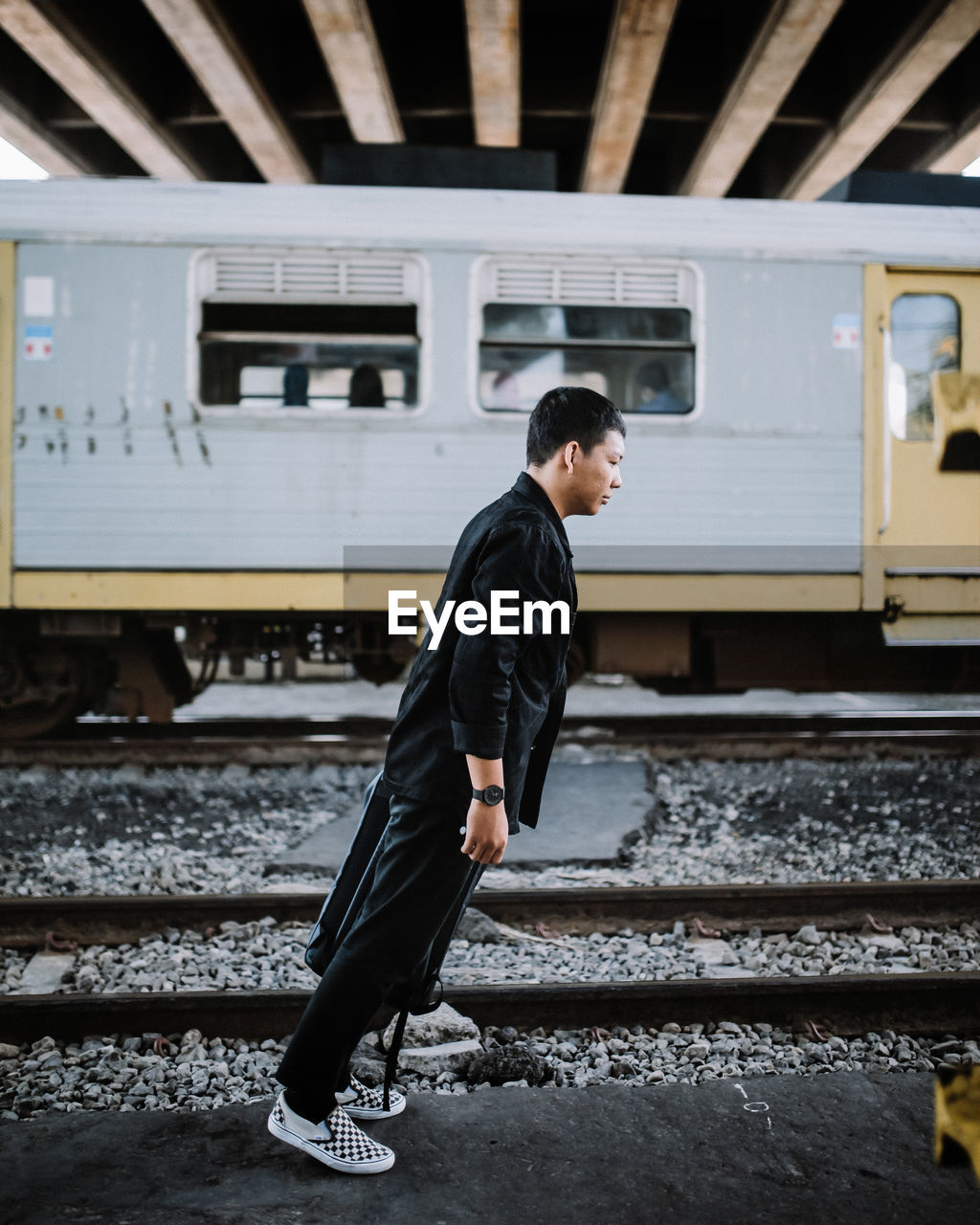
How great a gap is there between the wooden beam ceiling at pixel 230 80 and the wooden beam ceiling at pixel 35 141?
2294 millimetres

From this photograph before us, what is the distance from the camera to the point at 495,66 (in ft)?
29.3

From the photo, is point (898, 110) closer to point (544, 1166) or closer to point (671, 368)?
point (671, 368)

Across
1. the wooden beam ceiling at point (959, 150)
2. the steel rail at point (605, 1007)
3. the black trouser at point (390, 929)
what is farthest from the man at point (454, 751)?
the wooden beam ceiling at point (959, 150)

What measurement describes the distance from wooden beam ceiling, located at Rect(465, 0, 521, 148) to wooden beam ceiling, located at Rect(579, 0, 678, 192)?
0.86 meters

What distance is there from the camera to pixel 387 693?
10.5 metres

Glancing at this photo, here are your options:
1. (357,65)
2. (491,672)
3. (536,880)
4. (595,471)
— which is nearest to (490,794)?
(491,672)

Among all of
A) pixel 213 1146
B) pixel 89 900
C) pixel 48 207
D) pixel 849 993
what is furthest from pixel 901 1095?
pixel 48 207

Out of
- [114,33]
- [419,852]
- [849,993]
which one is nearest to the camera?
[419,852]

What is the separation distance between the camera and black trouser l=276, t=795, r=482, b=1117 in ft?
7.06

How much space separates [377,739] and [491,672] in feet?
15.5

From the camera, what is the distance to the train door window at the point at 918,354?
21.7ft

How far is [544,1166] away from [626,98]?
9861 millimetres

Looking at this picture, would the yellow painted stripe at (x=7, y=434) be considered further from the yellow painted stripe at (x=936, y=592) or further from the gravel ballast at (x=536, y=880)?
the yellow painted stripe at (x=936, y=592)

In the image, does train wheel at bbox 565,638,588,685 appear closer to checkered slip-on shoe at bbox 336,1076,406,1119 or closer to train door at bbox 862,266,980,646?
train door at bbox 862,266,980,646
